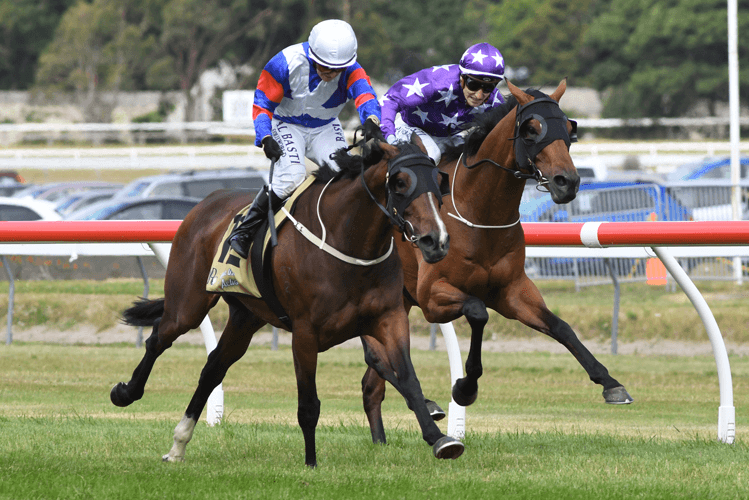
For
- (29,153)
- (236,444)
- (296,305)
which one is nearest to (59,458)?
(236,444)

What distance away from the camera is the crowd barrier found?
5789 millimetres

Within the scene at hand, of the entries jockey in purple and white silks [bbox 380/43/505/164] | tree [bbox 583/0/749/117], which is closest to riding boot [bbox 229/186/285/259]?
jockey in purple and white silks [bbox 380/43/505/164]

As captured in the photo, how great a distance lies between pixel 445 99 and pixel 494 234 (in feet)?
3.41

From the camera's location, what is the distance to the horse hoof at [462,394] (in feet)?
19.1

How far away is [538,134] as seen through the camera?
18.1 ft

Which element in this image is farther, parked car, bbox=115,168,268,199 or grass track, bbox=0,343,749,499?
parked car, bbox=115,168,268,199

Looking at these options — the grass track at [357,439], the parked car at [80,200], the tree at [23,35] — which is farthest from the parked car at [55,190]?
the tree at [23,35]

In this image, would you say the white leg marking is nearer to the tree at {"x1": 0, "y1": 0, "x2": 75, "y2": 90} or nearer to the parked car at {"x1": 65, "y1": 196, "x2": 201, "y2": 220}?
the parked car at {"x1": 65, "y1": 196, "x2": 201, "y2": 220}

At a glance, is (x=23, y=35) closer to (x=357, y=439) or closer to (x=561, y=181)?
(x=357, y=439)

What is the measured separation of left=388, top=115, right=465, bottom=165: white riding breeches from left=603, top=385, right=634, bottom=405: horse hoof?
175 centimetres

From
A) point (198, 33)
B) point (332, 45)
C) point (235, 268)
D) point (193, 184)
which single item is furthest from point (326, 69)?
point (198, 33)

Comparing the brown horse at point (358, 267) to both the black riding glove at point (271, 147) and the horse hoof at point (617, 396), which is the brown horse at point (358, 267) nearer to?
the black riding glove at point (271, 147)

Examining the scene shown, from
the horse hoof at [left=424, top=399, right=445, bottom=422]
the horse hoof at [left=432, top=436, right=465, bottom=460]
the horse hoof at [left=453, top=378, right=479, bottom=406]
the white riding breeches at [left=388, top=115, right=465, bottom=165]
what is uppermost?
the white riding breeches at [left=388, top=115, right=465, bottom=165]

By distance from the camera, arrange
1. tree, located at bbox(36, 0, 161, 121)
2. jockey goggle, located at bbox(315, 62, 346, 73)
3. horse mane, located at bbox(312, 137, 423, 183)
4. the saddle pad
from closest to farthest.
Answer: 1. horse mane, located at bbox(312, 137, 423, 183)
2. the saddle pad
3. jockey goggle, located at bbox(315, 62, 346, 73)
4. tree, located at bbox(36, 0, 161, 121)
